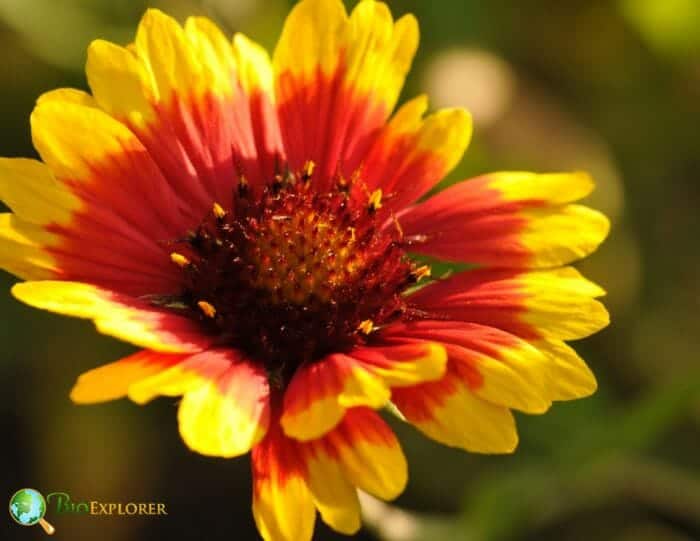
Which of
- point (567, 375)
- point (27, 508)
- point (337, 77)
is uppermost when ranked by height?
point (337, 77)

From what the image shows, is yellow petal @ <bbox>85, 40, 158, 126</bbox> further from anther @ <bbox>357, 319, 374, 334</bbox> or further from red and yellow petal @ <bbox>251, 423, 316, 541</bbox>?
red and yellow petal @ <bbox>251, 423, 316, 541</bbox>

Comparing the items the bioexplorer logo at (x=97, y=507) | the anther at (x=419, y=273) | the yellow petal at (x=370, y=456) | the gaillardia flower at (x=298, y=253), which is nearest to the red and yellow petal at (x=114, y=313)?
the gaillardia flower at (x=298, y=253)

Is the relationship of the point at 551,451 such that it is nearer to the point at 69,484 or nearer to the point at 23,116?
the point at 69,484

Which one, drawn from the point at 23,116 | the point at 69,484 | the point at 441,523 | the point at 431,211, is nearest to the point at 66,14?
the point at 23,116

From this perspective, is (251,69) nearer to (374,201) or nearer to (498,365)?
(374,201)

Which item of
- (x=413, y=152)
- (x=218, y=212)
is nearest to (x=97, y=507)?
(x=218, y=212)

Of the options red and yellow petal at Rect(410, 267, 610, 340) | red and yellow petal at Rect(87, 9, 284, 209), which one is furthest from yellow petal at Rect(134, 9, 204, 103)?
red and yellow petal at Rect(410, 267, 610, 340)
